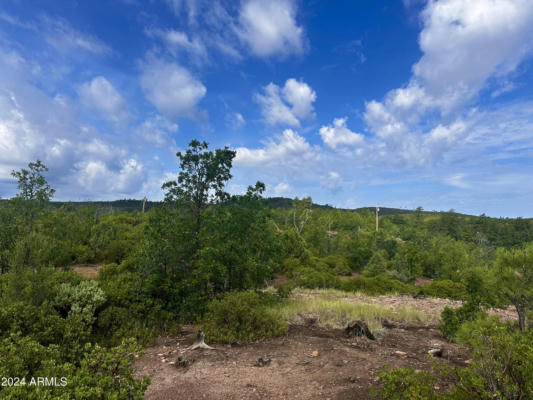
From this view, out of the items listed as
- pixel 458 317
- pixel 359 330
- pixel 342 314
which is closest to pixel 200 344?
pixel 359 330

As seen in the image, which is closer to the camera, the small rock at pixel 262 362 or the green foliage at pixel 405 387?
the green foliage at pixel 405 387

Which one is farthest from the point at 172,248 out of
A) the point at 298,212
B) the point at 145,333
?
the point at 298,212

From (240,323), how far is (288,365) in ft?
6.69

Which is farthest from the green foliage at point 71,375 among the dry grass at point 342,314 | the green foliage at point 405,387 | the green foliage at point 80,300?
the dry grass at point 342,314

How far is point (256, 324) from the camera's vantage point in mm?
7094

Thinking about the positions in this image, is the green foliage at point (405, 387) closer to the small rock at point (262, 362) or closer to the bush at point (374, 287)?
the small rock at point (262, 362)

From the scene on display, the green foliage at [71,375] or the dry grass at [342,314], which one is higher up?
the green foliage at [71,375]

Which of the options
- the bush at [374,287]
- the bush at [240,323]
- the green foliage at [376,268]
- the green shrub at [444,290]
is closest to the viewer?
the bush at [240,323]

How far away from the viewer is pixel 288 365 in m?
5.41

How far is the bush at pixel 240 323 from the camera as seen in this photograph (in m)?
6.71

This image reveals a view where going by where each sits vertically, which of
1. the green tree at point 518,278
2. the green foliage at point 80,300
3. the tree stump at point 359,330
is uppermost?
the green tree at point 518,278

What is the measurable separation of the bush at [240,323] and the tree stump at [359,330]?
5.52 ft

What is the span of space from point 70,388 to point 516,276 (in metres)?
8.27

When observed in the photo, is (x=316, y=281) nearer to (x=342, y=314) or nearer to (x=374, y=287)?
(x=374, y=287)
